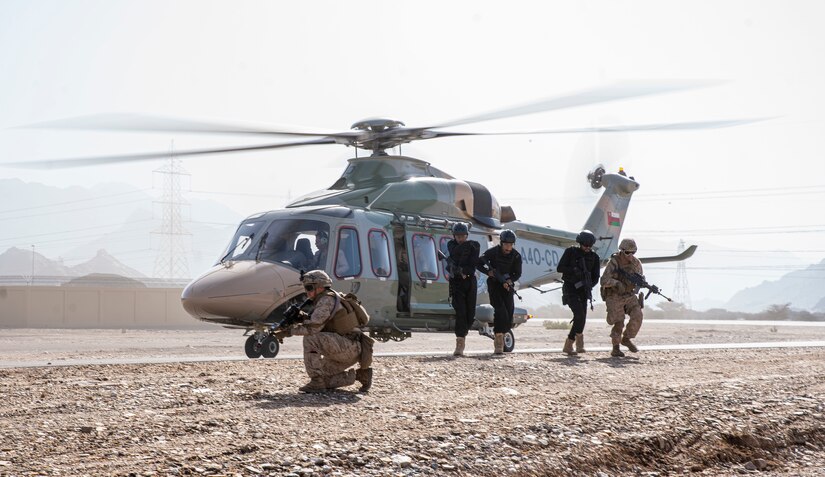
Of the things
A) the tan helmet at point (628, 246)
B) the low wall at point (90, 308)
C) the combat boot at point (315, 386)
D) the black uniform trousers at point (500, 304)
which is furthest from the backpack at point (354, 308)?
the low wall at point (90, 308)

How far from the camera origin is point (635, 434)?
6.59 metres

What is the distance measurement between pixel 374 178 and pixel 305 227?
103 inches

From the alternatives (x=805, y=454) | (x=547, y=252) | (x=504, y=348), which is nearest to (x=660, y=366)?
(x=504, y=348)

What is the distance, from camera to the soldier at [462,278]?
1288 centimetres

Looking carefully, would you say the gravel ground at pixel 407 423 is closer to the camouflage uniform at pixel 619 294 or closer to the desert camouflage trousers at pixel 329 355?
the desert camouflage trousers at pixel 329 355

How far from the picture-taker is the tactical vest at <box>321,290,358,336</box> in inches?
315

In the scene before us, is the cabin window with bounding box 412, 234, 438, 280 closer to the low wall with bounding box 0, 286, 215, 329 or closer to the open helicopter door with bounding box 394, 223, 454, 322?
the open helicopter door with bounding box 394, 223, 454, 322

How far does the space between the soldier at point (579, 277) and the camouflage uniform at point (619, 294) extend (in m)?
0.22

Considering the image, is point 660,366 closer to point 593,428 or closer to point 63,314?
point 593,428

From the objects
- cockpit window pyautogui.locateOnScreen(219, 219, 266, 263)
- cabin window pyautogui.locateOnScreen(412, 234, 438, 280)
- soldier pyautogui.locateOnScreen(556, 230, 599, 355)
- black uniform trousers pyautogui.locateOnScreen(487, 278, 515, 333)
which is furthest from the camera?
cabin window pyautogui.locateOnScreen(412, 234, 438, 280)

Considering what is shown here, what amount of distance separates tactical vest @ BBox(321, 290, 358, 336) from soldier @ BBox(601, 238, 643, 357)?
6.18 metres

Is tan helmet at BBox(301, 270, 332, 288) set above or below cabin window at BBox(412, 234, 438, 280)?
below

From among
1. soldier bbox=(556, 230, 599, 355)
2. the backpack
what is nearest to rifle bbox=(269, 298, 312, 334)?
the backpack

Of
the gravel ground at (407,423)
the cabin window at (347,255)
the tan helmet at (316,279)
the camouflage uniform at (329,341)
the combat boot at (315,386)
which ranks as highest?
the cabin window at (347,255)
